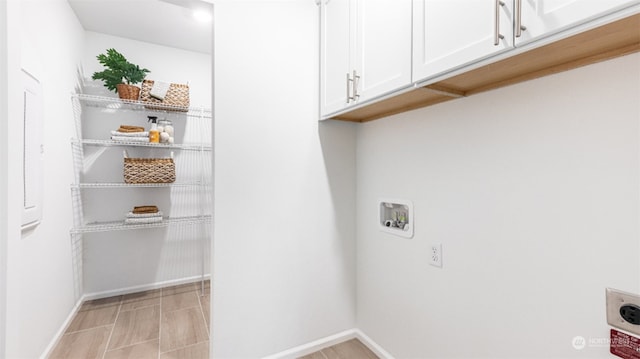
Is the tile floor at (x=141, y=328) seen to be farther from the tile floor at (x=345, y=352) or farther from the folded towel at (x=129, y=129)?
the folded towel at (x=129, y=129)

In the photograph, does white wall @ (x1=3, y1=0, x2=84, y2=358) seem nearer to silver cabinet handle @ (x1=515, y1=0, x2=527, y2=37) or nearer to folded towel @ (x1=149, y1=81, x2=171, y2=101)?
folded towel @ (x1=149, y1=81, x2=171, y2=101)

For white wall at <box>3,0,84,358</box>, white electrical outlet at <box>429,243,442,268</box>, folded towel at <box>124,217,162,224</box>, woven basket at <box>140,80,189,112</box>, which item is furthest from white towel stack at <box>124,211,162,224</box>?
white electrical outlet at <box>429,243,442,268</box>

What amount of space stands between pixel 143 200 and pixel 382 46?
9.28 feet

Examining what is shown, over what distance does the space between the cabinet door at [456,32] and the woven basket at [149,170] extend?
97.8 inches

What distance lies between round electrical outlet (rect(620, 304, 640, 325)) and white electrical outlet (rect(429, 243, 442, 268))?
0.66 meters

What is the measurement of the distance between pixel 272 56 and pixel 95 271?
2.73 m

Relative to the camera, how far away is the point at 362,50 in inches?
58.3

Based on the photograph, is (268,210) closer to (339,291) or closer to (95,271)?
(339,291)

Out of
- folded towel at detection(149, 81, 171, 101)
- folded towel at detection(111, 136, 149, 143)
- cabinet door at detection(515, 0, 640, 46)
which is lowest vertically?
folded towel at detection(111, 136, 149, 143)

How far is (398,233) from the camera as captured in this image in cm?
170

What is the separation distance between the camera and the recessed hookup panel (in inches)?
64.1

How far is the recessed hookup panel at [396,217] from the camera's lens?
5.34ft

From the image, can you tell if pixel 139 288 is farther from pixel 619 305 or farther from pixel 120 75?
pixel 619 305

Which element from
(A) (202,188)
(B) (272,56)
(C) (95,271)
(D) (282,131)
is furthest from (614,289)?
(C) (95,271)
